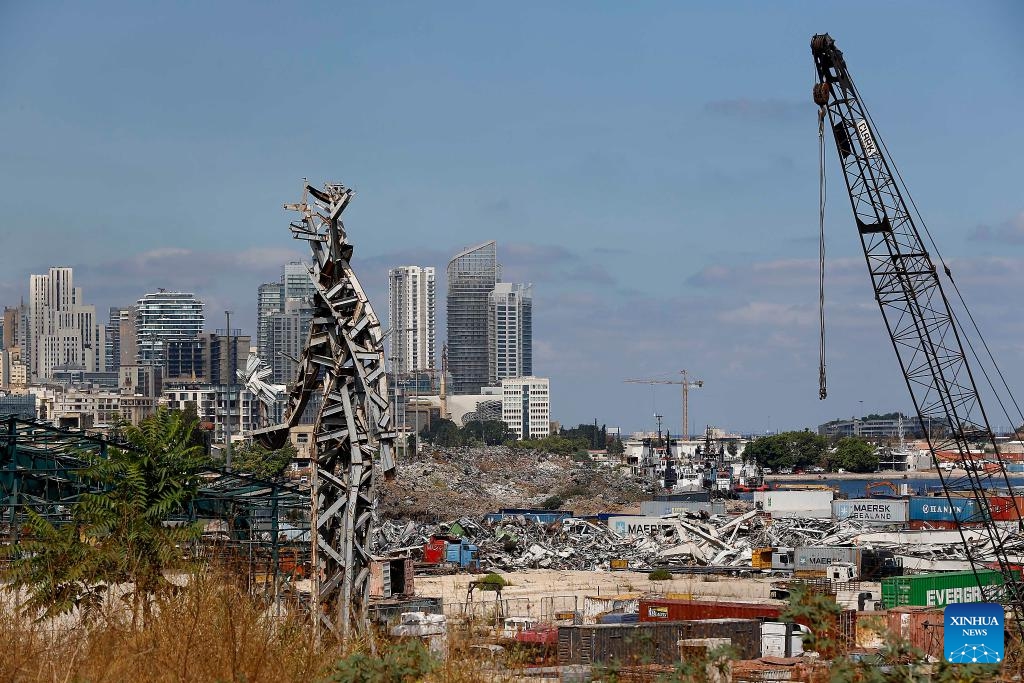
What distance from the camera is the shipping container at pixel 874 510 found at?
223 ft

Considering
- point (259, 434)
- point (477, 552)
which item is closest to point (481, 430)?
point (477, 552)

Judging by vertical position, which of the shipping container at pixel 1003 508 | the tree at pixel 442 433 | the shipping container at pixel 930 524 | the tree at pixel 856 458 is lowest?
the shipping container at pixel 930 524

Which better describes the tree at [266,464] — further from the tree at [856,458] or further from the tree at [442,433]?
the tree at [442,433]

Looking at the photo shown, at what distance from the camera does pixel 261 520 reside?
28859mm

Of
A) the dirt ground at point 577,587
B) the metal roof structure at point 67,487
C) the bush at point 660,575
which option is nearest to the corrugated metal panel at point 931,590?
the dirt ground at point 577,587

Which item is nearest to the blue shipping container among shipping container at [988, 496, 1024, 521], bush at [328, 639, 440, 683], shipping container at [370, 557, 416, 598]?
shipping container at [988, 496, 1024, 521]

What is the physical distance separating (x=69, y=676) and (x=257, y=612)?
1388 millimetres

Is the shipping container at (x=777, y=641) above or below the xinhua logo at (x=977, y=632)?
below

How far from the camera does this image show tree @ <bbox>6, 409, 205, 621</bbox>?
47.7 ft

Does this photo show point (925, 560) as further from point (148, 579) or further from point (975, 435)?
point (148, 579)

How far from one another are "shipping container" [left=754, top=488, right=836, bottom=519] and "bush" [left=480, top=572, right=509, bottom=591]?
96.5 ft

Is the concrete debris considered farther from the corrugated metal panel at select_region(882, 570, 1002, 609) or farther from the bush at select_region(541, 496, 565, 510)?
the bush at select_region(541, 496, 565, 510)

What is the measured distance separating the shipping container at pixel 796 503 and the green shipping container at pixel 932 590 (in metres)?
36.0

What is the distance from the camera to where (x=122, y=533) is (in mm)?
16219
